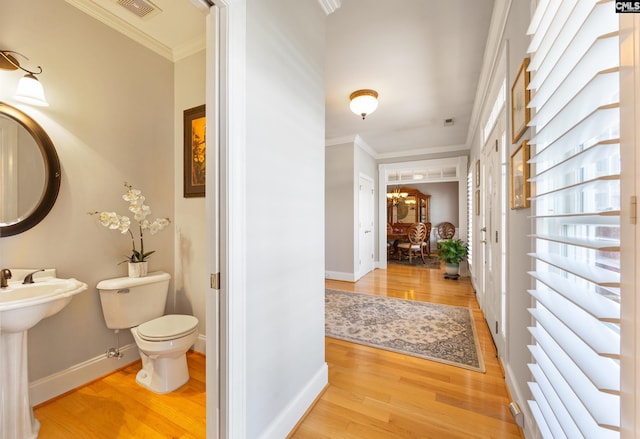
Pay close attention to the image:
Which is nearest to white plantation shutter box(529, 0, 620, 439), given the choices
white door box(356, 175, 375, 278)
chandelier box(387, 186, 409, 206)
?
white door box(356, 175, 375, 278)

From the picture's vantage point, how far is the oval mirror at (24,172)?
1496 millimetres

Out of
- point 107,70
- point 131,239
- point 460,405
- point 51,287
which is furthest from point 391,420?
point 107,70

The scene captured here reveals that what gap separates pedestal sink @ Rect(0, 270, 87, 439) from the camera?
45.3 inches

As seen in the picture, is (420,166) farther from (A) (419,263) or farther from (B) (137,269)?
(B) (137,269)

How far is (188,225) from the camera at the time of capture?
228 centimetres

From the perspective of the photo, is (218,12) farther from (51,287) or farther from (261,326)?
(51,287)

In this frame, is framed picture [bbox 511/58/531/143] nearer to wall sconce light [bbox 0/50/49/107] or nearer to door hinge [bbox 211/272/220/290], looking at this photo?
door hinge [bbox 211/272/220/290]

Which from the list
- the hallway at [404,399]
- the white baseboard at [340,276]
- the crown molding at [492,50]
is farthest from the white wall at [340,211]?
the hallway at [404,399]

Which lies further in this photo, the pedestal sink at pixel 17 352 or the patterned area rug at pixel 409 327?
the patterned area rug at pixel 409 327

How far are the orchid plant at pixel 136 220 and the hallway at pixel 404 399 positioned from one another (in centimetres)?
172

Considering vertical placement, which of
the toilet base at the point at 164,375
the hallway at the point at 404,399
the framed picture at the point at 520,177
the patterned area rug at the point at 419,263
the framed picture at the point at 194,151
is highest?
the framed picture at the point at 194,151

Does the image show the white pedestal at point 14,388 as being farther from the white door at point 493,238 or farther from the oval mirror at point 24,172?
the white door at point 493,238

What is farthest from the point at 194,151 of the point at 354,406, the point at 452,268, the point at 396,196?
the point at 396,196

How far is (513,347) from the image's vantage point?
1.66 metres
